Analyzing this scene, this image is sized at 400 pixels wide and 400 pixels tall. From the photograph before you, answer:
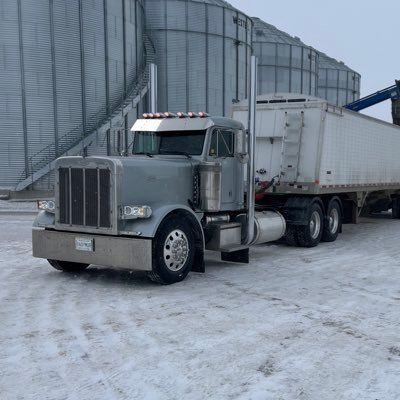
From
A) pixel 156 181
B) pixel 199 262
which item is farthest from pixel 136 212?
pixel 199 262

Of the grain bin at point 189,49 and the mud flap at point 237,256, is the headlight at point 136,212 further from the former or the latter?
the grain bin at point 189,49

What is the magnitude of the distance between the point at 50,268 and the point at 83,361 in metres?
4.82

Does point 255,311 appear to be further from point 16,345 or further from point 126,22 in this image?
point 126,22

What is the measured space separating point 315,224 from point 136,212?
6.25 metres

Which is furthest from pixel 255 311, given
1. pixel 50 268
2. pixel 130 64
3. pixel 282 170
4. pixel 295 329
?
pixel 130 64

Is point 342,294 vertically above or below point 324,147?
below

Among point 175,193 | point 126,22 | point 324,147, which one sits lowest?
point 175,193

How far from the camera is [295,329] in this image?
5.80 meters

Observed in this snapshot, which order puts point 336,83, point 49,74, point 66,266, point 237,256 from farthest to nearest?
1. point 336,83
2. point 49,74
3. point 237,256
4. point 66,266

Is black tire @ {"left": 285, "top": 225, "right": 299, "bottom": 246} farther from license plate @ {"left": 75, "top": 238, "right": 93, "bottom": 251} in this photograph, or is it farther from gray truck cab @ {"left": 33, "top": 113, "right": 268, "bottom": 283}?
license plate @ {"left": 75, "top": 238, "right": 93, "bottom": 251}

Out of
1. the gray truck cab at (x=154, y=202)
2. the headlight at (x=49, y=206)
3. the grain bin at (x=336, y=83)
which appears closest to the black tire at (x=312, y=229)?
the gray truck cab at (x=154, y=202)

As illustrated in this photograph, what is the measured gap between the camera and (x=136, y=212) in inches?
298

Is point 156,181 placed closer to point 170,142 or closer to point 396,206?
point 170,142

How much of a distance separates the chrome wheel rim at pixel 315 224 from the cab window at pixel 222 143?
3.85 metres
